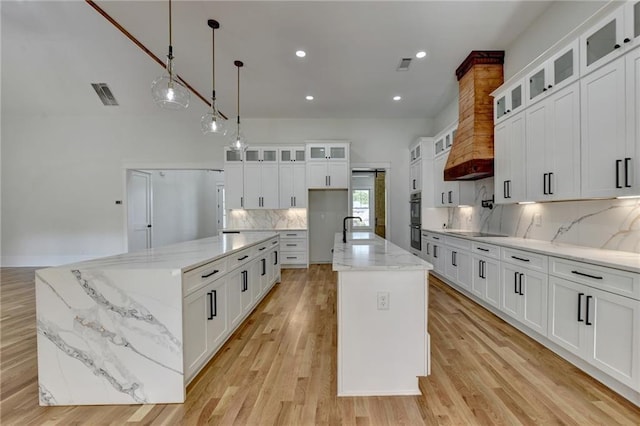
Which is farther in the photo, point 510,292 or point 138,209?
point 138,209

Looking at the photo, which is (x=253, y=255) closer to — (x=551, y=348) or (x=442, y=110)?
(x=551, y=348)

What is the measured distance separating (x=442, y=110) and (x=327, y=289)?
4464mm

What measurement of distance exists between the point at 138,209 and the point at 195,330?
20.6 ft

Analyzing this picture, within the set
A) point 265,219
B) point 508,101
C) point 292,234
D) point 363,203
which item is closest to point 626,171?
point 508,101

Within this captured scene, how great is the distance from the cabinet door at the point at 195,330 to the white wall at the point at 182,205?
661 cm

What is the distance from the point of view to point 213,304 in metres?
2.25

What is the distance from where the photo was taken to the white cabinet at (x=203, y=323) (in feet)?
6.21

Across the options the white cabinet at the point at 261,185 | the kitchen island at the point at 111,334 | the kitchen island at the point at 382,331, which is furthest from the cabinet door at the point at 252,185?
the kitchen island at the point at 382,331

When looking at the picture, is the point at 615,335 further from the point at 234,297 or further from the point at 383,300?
the point at 234,297

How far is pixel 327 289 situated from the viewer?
175 inches

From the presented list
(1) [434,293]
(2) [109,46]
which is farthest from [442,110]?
(2) [109,46]

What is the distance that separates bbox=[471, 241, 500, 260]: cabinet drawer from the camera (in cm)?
313

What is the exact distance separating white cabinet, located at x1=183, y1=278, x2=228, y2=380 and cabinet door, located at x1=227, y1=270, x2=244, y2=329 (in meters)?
0.09

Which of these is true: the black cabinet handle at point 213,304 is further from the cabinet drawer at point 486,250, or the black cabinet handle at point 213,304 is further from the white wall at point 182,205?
the white wall at point 182,205
